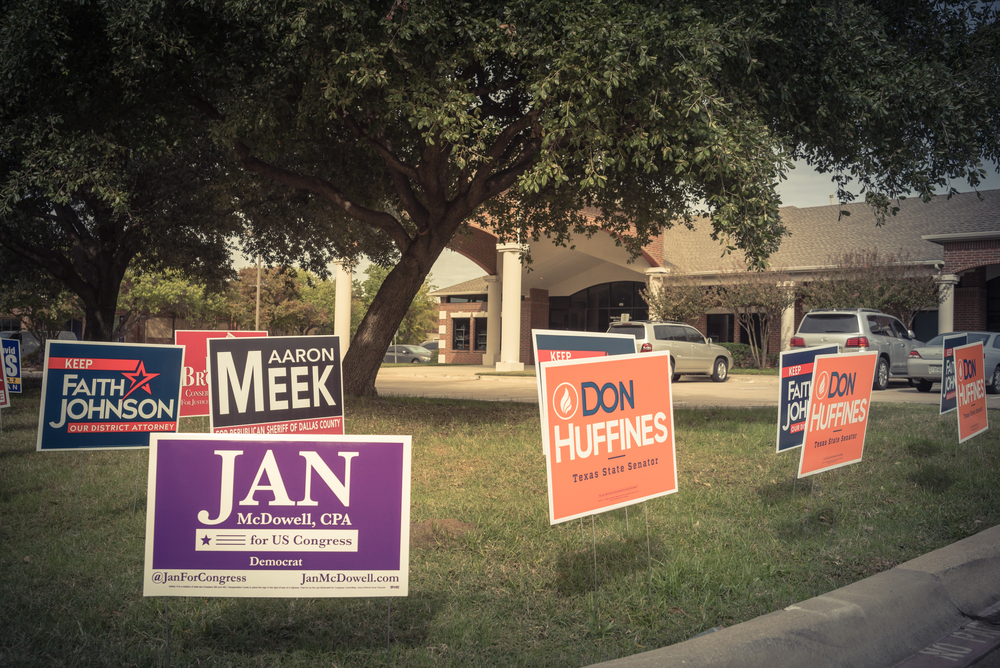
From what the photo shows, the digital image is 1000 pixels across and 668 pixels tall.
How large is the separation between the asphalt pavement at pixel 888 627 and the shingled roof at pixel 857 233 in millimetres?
23350

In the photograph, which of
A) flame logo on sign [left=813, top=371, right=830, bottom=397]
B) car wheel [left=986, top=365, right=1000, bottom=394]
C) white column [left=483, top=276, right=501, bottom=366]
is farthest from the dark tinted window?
white column [left=483, top=276, right=501, bottom=366]

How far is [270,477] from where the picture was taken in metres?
3.04

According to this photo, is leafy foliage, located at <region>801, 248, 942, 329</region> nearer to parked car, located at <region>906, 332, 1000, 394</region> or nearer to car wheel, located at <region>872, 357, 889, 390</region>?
car wheel, located at <region>872, 357, 889, 390</region>

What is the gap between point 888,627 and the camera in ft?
12.6

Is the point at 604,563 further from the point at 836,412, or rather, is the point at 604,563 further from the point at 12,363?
the point at 12,363

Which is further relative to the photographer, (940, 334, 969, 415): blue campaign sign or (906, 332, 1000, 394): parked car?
(906, 332, 1000, 394): parked car

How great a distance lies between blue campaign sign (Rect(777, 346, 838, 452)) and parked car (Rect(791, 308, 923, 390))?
1140cm

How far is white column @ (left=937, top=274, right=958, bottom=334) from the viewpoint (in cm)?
2635

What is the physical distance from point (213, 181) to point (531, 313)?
82.3 ft

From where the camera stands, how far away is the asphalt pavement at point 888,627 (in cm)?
330

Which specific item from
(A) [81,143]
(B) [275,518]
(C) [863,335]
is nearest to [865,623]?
(B) [275,518]

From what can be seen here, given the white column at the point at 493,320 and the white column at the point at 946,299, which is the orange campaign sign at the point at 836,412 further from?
the white column at the point at 493,320

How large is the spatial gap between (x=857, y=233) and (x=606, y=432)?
30.8 metres

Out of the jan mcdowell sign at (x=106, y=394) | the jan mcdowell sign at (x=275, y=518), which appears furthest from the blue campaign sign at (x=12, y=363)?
the jan mcdowell sign at (x=275, y=518)
